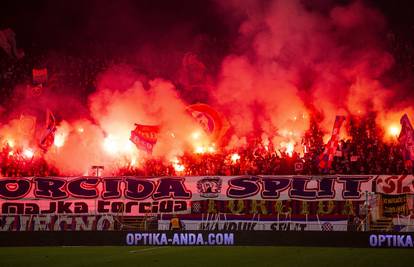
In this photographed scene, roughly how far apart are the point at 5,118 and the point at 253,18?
551 inches

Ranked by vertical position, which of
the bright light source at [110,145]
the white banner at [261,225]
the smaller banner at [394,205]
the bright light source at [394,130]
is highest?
the bright light source at [394,130]

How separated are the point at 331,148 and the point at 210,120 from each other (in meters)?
7.31

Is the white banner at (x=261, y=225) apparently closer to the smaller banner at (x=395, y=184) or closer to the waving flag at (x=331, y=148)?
the smaller banner at (x=395, y=184)

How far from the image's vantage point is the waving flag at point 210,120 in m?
29.0

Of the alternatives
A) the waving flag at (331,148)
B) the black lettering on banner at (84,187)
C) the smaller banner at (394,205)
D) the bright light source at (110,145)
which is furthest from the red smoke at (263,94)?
the smaller banner at (394,205)

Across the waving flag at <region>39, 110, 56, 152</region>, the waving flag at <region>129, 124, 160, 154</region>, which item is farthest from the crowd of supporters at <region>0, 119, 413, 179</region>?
the waving flag at <region>129, 124, 160, 154</region>

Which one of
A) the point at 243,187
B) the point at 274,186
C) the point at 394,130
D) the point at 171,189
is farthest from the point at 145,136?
the point at 394,130

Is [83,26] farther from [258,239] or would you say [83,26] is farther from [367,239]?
[367,239]

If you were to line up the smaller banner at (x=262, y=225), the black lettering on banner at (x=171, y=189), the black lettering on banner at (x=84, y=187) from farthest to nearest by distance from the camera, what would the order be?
the black lettering on banner at (x=84, y=187)
the black lettering on banner at (x=171, y=189)
the smaller banner at (x=262, y=225)

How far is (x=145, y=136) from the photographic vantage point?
28.5 metres

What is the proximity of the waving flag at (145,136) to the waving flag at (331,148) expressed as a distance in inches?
328

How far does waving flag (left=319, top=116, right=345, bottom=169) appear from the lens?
929 inches

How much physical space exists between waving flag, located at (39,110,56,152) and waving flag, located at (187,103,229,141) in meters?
6.71

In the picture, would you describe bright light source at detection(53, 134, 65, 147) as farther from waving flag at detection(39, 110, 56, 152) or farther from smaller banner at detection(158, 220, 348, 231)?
smaller banner at detection(158, 220, 348, 231)
